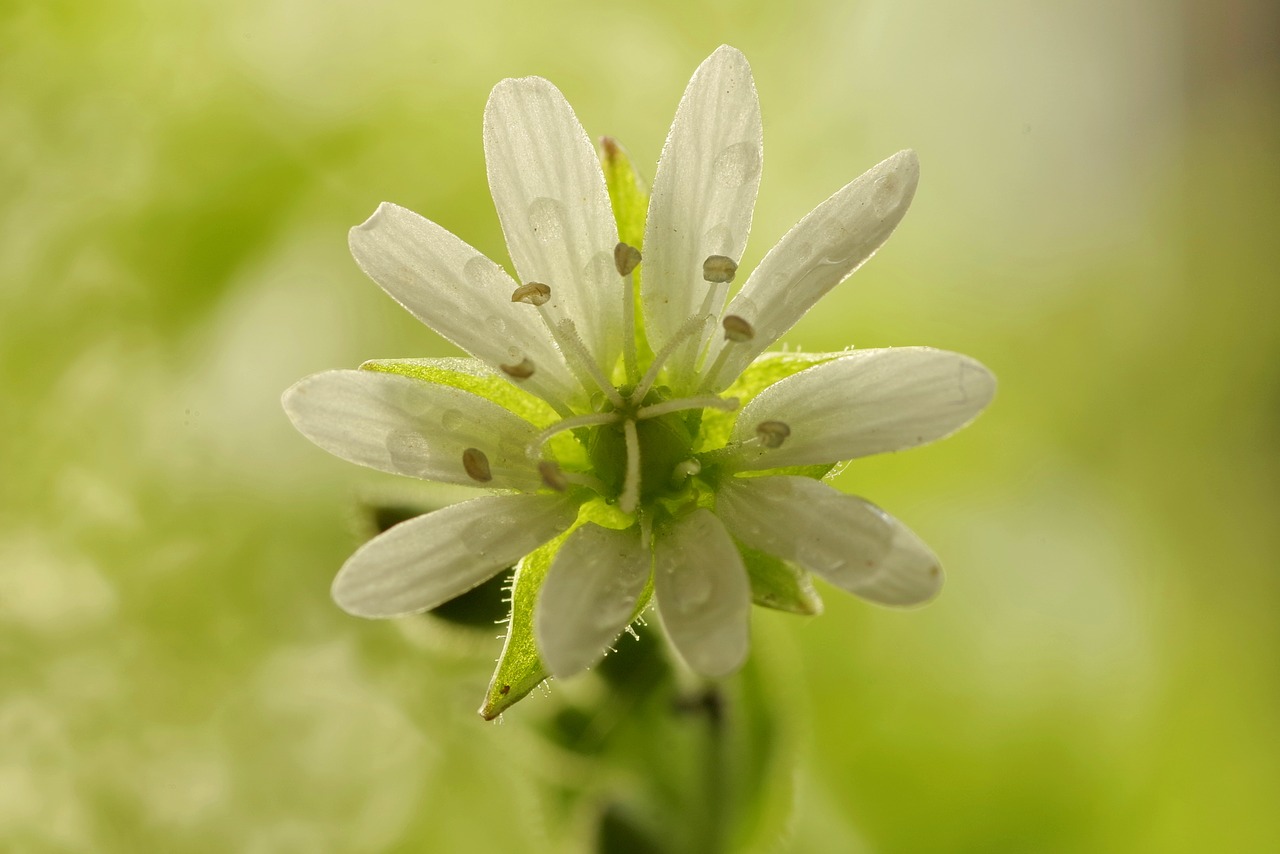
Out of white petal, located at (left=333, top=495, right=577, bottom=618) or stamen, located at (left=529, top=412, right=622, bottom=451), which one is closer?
white petal, located at (left=333, top=495, right=577, bottom=618)

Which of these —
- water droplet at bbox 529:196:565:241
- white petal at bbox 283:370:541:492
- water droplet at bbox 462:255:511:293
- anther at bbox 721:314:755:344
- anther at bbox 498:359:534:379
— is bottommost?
white petal at bbox 283:370:541:492

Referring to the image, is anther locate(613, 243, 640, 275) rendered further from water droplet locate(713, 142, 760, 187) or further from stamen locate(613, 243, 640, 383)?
water droplet locate(713, 142, 760, 187)

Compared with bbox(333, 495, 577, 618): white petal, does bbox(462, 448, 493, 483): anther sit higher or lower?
higher

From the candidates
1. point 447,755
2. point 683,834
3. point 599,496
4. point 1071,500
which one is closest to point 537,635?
point 599,496

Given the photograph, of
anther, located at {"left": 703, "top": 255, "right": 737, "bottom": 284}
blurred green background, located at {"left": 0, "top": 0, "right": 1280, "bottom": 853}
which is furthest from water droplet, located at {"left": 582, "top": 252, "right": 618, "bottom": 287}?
blurred green background, located at {"left": 0, "top": 0, "right": 1280, "bottom": 853}

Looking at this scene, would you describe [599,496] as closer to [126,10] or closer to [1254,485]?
[126,10]

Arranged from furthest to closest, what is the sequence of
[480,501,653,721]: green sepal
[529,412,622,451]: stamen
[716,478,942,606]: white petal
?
[529,412,622,451]: stamen, [480,501,653,721]: green sepal, [716,478,942,606]: white petal
